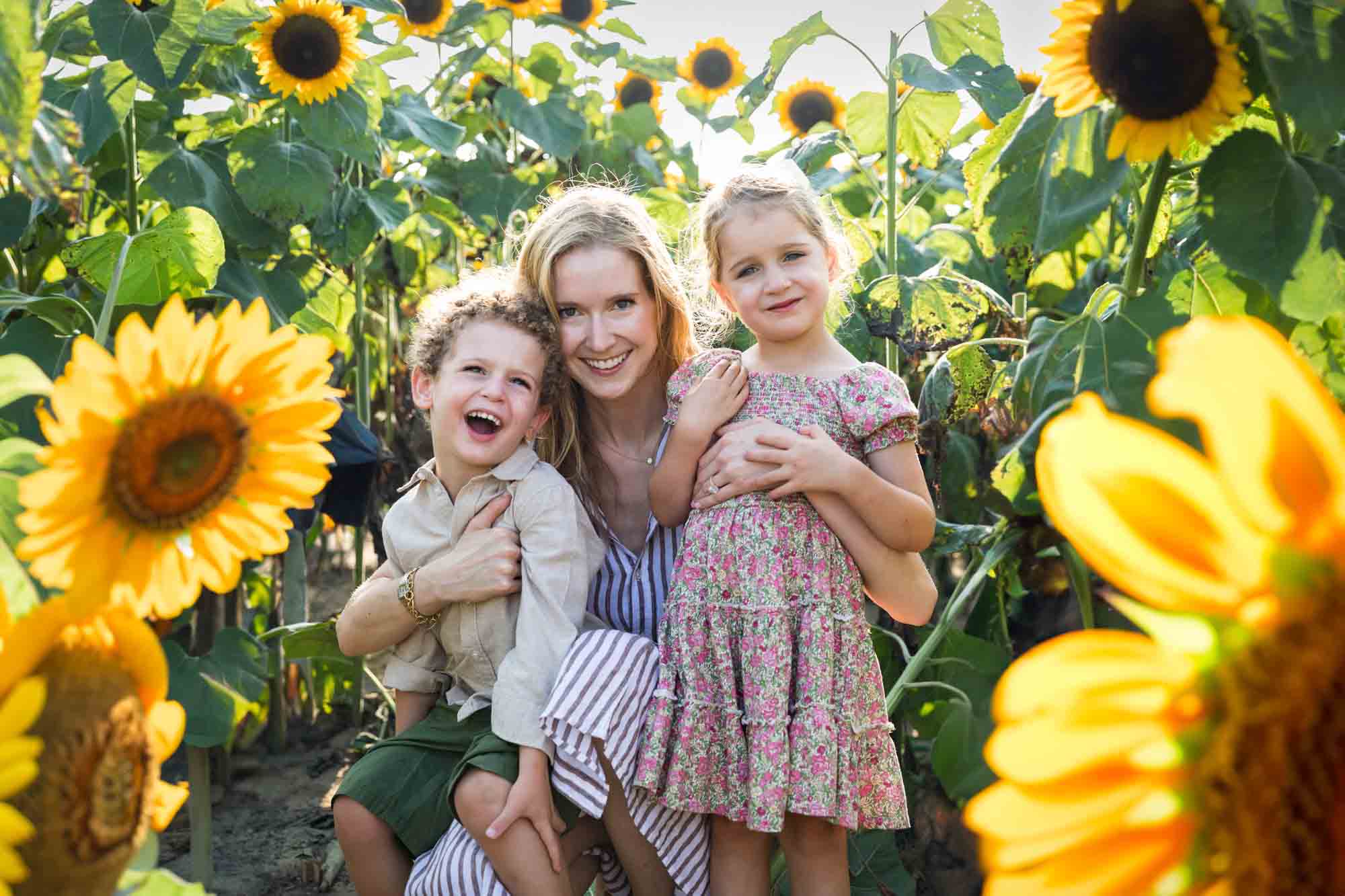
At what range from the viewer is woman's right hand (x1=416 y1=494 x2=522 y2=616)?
5.24ft

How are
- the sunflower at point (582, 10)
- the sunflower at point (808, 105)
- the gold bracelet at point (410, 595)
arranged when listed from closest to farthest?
the gold bracelet at point (410, 595), the sunflower at point (582, 10), the sunflower at point (808, 105)

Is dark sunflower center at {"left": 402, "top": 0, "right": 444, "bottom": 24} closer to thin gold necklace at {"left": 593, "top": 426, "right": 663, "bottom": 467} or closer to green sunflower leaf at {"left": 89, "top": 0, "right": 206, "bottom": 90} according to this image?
green sunflower leaf at {"left": 89, "top": 0, "right": 206, "bottom": 90}

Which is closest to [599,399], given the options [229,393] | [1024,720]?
[229,393]

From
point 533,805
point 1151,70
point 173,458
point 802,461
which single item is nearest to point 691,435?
point 802,461

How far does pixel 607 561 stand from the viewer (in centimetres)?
183

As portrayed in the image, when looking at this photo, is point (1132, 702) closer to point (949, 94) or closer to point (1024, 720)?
point (1024, 720)

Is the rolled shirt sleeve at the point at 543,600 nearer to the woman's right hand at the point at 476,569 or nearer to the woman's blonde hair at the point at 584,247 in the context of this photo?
the woman's right hand at the point at 476,569

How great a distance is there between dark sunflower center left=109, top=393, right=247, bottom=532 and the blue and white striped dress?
3.33ft

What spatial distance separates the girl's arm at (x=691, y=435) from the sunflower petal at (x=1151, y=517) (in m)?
1.36

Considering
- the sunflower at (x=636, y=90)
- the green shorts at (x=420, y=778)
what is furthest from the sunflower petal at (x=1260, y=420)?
the sunflower at (x=636, y=90)

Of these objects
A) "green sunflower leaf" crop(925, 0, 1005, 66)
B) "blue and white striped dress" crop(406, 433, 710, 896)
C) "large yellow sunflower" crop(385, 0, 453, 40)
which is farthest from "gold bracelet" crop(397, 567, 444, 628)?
"large yellow sunflower" crop(385, 0, 453, 40)

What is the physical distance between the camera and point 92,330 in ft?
5.60

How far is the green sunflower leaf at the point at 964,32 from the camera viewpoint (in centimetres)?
219

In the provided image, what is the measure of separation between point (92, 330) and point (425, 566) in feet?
1.95
